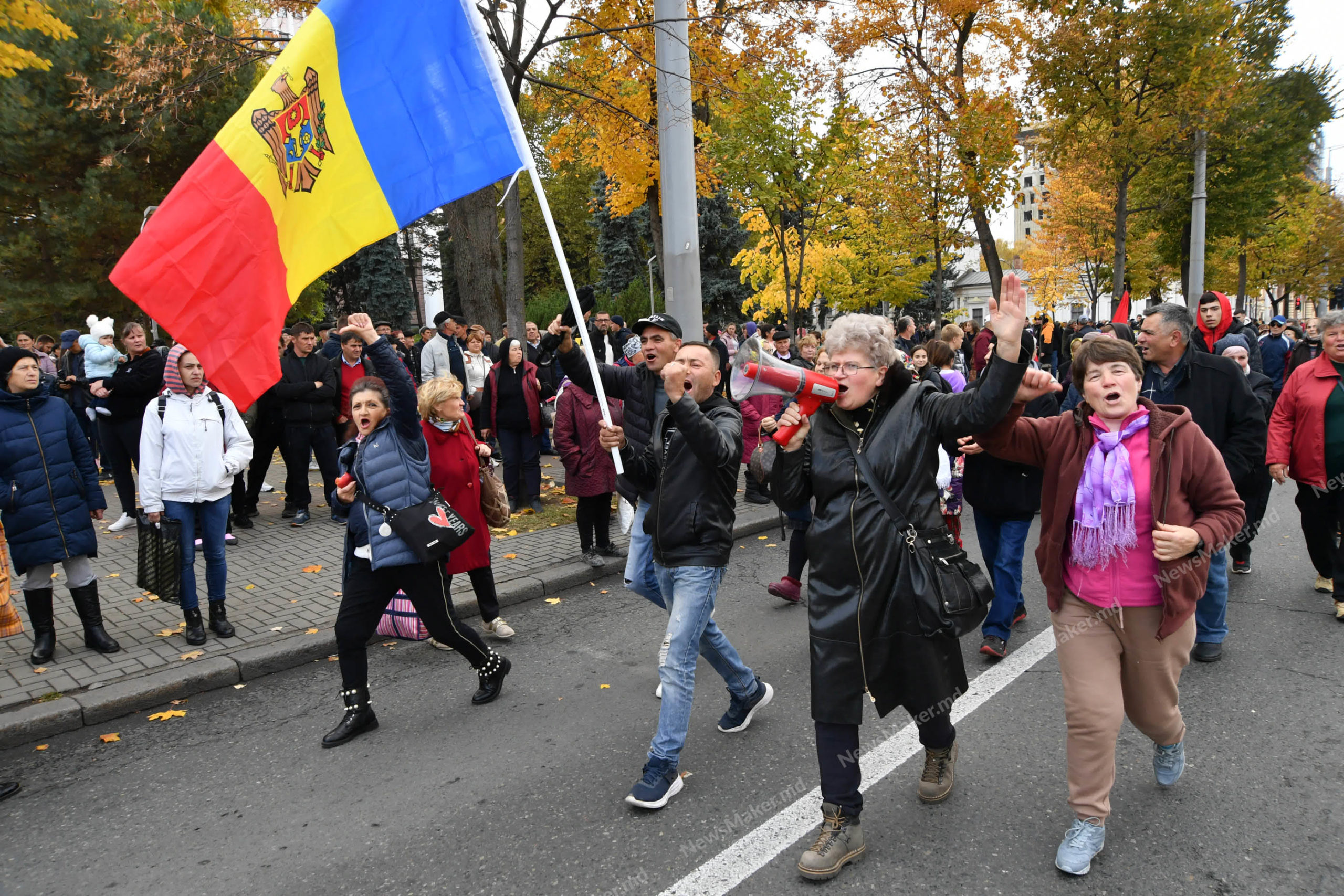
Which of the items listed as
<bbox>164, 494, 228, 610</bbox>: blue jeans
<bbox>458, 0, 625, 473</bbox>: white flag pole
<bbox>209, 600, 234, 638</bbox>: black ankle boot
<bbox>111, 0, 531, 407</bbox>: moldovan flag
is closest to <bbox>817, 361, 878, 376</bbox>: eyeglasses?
<bbox>458, 0, 625, 473</bbox>: white flag pole

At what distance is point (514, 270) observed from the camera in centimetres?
1767

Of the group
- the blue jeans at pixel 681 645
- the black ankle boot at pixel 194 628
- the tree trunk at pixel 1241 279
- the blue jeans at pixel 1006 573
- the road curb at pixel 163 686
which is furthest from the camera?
the tree trunk at pixel 1241 279

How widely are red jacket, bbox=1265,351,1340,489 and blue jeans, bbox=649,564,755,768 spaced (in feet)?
14.7

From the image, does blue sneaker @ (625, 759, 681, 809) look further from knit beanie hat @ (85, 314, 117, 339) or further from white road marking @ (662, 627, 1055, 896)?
knit beanie hat @ (85, 314, 117, 339)

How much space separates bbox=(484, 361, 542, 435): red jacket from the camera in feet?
30.9

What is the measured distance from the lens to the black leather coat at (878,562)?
9.94 feet

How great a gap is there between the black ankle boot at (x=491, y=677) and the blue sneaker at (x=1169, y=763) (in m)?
3.21

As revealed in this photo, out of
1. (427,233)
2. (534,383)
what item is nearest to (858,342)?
(534,383)

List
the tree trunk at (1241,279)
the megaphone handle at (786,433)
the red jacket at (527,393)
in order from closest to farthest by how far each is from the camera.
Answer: the megaphone handle at (786,433)
the red jacket at (527,393)
the tree trunk at (1241,279)

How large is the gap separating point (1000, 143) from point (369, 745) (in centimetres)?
1827

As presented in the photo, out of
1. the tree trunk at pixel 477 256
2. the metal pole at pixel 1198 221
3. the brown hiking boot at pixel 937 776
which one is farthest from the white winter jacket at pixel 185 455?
the metal pole at pixel 1198 221

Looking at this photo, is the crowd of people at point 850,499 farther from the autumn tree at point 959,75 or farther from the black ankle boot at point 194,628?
the autumn tree at point 959,75

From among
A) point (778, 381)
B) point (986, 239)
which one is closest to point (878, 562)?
point (778, 381)

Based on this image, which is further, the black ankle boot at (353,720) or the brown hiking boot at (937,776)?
the black ankle boot at (353,720)
